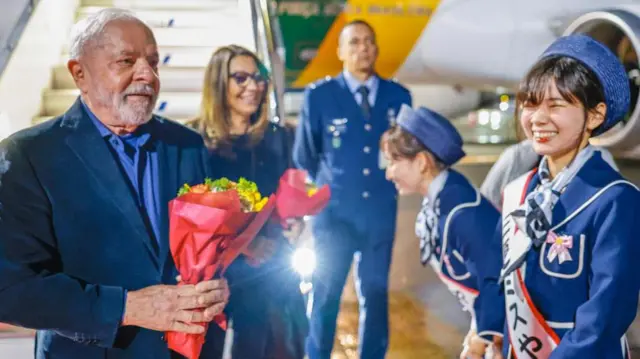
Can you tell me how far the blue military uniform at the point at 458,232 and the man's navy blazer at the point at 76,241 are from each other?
2.72 ft

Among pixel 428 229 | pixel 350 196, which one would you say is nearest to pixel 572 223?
pixel 428 229

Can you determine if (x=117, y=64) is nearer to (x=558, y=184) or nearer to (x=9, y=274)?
(x=9, y=274)

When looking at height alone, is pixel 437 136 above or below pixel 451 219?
above

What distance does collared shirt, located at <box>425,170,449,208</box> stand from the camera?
1.87 m

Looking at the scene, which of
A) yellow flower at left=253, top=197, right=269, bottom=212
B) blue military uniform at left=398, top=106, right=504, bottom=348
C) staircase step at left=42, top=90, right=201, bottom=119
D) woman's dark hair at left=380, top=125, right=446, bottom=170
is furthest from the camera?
staircase step at left=42, top=90, right=201, bottom=119

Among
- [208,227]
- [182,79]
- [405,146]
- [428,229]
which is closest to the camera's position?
[208,227]

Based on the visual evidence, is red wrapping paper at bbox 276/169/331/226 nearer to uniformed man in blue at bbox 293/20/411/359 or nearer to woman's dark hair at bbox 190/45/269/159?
woman's dark hair at bbox 190/45/269/159

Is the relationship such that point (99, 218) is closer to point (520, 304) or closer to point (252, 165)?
point (252, 165)

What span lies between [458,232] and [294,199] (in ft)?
1.71

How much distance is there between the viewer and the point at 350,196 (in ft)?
8.01

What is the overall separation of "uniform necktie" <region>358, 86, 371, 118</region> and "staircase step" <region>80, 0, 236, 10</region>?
0.64 metres

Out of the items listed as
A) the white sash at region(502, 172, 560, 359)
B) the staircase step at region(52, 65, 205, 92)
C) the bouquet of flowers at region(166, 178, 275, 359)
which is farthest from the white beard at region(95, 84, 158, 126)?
the staircase step at region(52, 65, 205, 92)

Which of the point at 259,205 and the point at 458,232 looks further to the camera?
the point at 458,232

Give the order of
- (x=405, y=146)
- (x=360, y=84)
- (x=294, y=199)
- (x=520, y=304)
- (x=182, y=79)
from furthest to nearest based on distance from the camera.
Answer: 1. (x=360, y=84)
2. (x=182, y=79)
3. (x=405, y=146)
4. (x=294, y=199)
5. (x=520, y=304)
